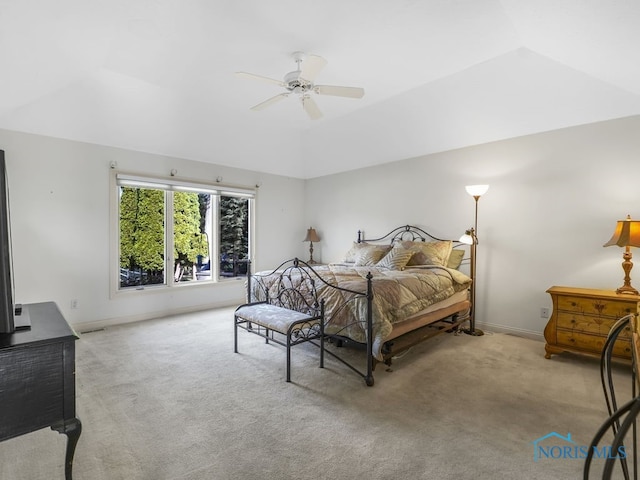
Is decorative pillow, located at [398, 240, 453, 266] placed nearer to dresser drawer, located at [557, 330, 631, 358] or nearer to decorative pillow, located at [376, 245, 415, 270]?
decorative pillow, located at [376, 245, 415, 270]

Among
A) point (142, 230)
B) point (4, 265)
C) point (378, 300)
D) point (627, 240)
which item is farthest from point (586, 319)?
point (142, 230)

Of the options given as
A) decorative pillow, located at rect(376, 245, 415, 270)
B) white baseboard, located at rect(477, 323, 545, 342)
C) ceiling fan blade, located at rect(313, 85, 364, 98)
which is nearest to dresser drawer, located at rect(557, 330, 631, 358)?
white baseboard, located at rect(477, 323, 545, 342)

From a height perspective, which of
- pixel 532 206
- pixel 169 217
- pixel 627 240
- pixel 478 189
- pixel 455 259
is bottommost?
pixel 455 259

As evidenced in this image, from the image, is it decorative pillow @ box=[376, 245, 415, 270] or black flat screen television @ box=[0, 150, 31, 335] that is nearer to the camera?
black flat screen television @ box=[0, 150, 31, 335]

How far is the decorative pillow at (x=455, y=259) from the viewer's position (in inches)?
180

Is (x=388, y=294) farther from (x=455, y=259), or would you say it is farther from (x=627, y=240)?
(x=627, y=240)

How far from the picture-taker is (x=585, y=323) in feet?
10.6

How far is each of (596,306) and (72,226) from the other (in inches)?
239

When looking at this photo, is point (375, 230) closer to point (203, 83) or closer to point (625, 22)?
point (203, 83)

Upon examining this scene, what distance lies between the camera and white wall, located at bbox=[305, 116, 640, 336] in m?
3.59

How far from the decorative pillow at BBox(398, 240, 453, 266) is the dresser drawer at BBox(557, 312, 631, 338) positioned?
1448 mm

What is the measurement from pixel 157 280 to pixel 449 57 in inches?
196

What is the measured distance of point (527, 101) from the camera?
3.77m

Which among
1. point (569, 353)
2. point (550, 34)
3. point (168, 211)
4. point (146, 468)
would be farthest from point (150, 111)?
point (569, 353)
